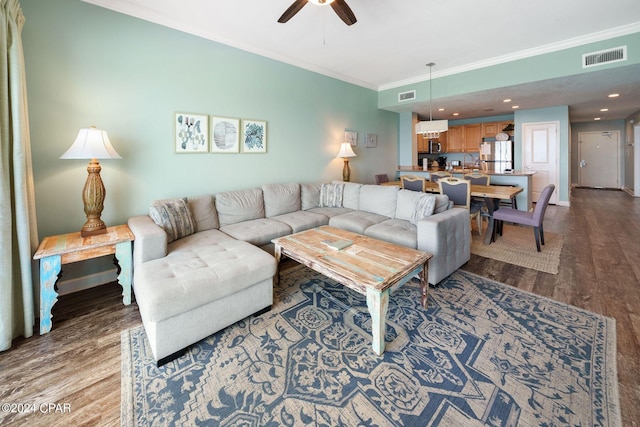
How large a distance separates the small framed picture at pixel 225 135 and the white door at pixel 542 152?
22.7 feet

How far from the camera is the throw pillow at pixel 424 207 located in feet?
10.0

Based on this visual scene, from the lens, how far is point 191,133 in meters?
3.32

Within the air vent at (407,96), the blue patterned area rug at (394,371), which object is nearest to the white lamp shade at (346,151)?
the air vent at (407,96)

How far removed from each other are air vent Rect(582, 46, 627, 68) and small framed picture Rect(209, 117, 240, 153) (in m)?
4.67

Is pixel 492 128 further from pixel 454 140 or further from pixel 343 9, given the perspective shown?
pixel 343 9

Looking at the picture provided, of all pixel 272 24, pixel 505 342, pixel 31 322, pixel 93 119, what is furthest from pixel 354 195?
pixel 31 322

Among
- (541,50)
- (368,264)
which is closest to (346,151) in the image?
(541,50)

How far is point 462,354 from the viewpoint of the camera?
176 cm

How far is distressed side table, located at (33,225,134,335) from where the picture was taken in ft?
6.59

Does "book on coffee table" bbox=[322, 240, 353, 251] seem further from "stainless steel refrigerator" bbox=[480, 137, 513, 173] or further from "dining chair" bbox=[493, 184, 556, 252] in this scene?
"stainless steel refrigerator" bbox=[480, 137, 513, 173]

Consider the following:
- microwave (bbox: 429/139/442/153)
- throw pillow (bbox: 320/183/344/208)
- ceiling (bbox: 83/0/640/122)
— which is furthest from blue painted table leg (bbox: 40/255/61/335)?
microwave (bbox: 429/139/442/153)

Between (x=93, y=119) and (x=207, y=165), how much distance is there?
1.18 metres

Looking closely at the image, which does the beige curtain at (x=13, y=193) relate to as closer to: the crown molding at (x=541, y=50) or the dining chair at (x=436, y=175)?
the crown molding at (x=541, y=50)

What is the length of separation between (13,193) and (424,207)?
3.56m
